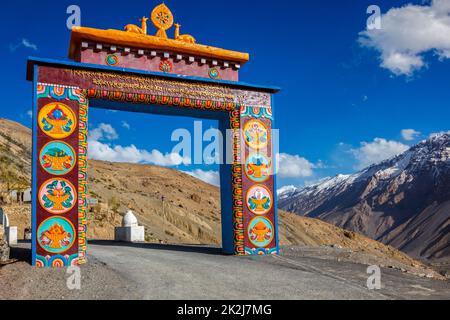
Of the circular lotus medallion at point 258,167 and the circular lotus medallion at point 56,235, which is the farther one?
the circular lotus medallion at point 258,167

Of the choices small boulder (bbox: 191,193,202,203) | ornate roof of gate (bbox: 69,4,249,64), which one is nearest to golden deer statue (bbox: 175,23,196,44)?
ornate roof of gate (bbox: 69,4,249,64)

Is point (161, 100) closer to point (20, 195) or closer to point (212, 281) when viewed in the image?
point (212, 281)

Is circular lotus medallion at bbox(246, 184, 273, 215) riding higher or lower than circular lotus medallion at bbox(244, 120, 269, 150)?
lower

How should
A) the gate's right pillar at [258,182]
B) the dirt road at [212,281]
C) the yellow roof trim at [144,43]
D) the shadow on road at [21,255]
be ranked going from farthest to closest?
the gate's right pillar at [258,182]
the yellow roof trim at [144,43]
the shadow on road at [21,255]
the dirt road at [212,281]

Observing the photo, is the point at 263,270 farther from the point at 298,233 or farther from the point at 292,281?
the point at 298,233

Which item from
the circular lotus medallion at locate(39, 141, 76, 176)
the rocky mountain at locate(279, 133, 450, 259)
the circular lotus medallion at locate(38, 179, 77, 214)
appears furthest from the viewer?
the rocky mountain at locate(279, 133, 450, 259)

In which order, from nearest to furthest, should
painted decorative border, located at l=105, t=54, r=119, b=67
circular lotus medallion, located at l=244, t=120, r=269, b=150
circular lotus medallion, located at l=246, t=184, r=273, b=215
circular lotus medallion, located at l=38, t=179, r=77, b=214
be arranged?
1. circular lotus medallion, located at l=38, t=179, r=77, b=214
2. painted decorative border, located at l=105, t=54, r=119, b=67
3. circular lotus medallion, located at l=246, t=184, r=273, b=215
4. circular lotus medallion, located at l=244, t=120, r=269, b=150

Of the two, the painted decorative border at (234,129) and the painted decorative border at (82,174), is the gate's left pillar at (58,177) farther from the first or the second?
the painted decorative border at (234,129)

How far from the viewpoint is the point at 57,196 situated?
11836mm

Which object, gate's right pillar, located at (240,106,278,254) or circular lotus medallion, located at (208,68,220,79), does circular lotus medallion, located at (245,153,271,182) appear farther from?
circular lotus medallion, located at (208,68,220,79)

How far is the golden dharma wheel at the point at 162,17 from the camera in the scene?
573 inches

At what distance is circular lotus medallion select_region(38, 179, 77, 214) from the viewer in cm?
1171

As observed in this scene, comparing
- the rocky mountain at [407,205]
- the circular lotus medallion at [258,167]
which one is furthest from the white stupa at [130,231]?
the rocky mountain at [407,205]

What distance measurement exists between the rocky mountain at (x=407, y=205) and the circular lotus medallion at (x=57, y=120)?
268ft
